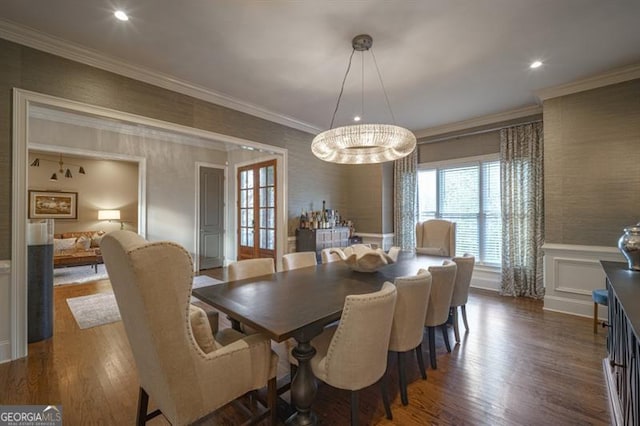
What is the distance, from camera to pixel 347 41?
2535 mm

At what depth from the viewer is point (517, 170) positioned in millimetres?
4270

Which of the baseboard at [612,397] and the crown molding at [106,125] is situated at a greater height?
the crown molding at [106,125]

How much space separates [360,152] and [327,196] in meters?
2.42

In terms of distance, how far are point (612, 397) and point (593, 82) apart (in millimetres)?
3401

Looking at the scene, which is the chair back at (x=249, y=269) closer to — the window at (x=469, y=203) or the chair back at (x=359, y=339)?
the chair back at (x=359, y=339)

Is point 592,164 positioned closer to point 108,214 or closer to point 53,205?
point 108,214

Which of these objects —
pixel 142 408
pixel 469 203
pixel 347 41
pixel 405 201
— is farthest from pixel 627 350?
pixel 405 201

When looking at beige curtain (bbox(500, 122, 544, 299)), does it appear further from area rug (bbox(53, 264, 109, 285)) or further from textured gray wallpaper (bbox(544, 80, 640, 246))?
area rug (bbox(53, 264, 109, 285))

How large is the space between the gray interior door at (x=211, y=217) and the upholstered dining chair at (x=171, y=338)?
5225 mm

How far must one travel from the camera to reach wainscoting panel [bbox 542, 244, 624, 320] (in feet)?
11.0

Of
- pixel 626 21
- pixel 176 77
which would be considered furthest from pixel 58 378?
pixel 626 21

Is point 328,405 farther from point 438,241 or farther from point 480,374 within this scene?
point 438,241

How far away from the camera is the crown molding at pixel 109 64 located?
2398 mm

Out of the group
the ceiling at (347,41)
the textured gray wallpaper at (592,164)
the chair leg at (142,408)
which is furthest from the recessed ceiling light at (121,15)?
the textured gray wallpaper at (592,164)
